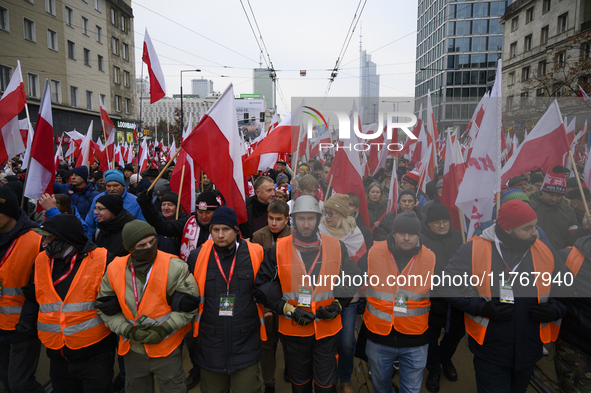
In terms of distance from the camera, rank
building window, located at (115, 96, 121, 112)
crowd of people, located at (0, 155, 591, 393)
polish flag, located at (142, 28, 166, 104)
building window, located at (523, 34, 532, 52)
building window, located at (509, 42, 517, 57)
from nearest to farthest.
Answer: crowd of people, located at (0, 155, 591, 393) → polish flag, located at (142, 28, 166, 104) → building window, located at (523, 34, 532, 52) → building window, located at (509, 42, 517, 57) → building window, located at (115, 96, 121, 112)

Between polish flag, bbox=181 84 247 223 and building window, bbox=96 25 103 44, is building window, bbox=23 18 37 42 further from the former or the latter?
polish flag, bbox=181 84 247 223

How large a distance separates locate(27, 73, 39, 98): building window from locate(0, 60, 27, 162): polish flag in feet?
71.5

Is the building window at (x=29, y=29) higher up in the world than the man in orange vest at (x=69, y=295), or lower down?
higher up

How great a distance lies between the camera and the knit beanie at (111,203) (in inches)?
122

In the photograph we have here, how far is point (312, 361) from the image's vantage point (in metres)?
2.72

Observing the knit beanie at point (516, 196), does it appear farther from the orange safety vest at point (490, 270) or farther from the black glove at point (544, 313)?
the black glove at point (544, 313)

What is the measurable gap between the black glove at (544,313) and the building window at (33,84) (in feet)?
→ 90.0

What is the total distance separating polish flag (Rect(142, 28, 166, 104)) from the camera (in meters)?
4.84

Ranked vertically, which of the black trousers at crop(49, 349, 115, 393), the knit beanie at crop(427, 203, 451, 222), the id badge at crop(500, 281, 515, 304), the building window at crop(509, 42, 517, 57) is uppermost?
the building window at crop(509, 42, 517, 57)

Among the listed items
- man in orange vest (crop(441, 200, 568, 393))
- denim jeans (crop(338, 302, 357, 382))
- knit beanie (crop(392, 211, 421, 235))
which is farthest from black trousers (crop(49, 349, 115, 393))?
man in orange vest (crop(441, 200, 568, 393))

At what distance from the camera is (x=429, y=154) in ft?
15.7

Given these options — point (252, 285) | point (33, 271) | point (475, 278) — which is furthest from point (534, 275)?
point (33, 271)

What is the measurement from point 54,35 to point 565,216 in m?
30.3

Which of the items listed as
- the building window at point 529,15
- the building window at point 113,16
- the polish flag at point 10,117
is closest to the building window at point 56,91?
the building window at point 113,16
